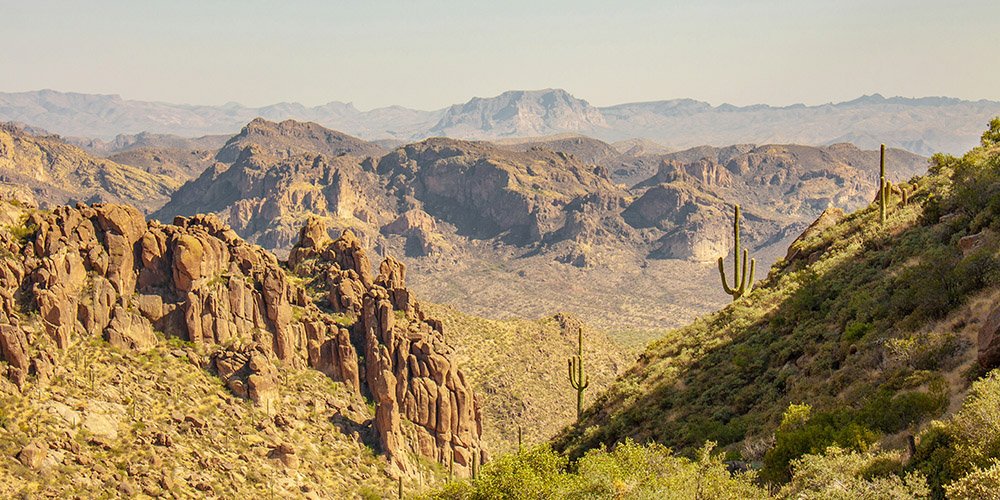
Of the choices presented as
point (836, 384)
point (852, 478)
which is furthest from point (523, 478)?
point (852, 478)

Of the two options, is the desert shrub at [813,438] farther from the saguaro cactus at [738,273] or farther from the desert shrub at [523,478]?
the saguaro cactus at [738,273]

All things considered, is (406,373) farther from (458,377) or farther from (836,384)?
(836,384)

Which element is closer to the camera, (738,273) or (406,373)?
(738,273)

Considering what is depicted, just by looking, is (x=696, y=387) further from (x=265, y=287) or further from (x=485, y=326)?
(x=485, y=326)

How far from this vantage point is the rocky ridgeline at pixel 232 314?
230 feet

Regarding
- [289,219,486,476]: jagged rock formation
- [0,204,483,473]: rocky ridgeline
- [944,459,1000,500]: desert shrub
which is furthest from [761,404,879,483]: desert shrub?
[289,219,486,476]: jagged rock formation

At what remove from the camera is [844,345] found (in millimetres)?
40344

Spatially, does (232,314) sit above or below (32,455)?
above

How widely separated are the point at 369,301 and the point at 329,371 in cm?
817

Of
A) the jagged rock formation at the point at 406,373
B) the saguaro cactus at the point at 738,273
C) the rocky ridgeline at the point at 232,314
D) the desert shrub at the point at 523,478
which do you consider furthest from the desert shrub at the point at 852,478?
the jagged rock formation at the point at 406,373

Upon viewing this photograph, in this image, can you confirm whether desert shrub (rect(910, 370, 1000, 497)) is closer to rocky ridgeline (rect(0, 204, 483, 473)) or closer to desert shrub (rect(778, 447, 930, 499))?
desert shrub (rect(778, 447, 930, 499))

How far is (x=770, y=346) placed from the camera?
159 feet

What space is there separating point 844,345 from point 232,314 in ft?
186

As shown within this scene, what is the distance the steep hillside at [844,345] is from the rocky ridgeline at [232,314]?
88.2 feet
